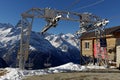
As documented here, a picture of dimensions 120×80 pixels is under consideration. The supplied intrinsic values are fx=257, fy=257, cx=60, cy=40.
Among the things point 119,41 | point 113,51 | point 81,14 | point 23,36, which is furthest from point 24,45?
point 113,51

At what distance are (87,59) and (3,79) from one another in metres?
35.8

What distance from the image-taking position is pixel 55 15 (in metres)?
36.7

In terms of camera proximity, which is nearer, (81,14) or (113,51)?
(81,14)

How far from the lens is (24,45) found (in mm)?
34344

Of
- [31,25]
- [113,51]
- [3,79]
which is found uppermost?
[31,25]

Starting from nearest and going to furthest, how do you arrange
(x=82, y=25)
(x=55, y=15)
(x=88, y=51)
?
1. (x=55, y=15)
2. (x=82, y=25)
3. (x=88, y=51)

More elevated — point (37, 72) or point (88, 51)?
point (88, 51)

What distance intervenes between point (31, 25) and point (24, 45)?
2862 millimetres

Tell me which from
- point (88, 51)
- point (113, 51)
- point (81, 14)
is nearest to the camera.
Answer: point (81, 14)

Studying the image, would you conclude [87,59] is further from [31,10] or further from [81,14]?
[31,10]

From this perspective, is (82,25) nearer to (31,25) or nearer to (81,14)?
(81,14)

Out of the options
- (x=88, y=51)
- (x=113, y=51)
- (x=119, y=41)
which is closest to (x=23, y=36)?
(x=119, y=41)

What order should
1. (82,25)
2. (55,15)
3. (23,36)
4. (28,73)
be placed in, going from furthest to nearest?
1. (82,25)
2. (55,15)
3. (23,36)
4. (28,73)

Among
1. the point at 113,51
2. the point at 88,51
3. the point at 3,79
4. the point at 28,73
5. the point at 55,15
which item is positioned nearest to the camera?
the point at 3,79
